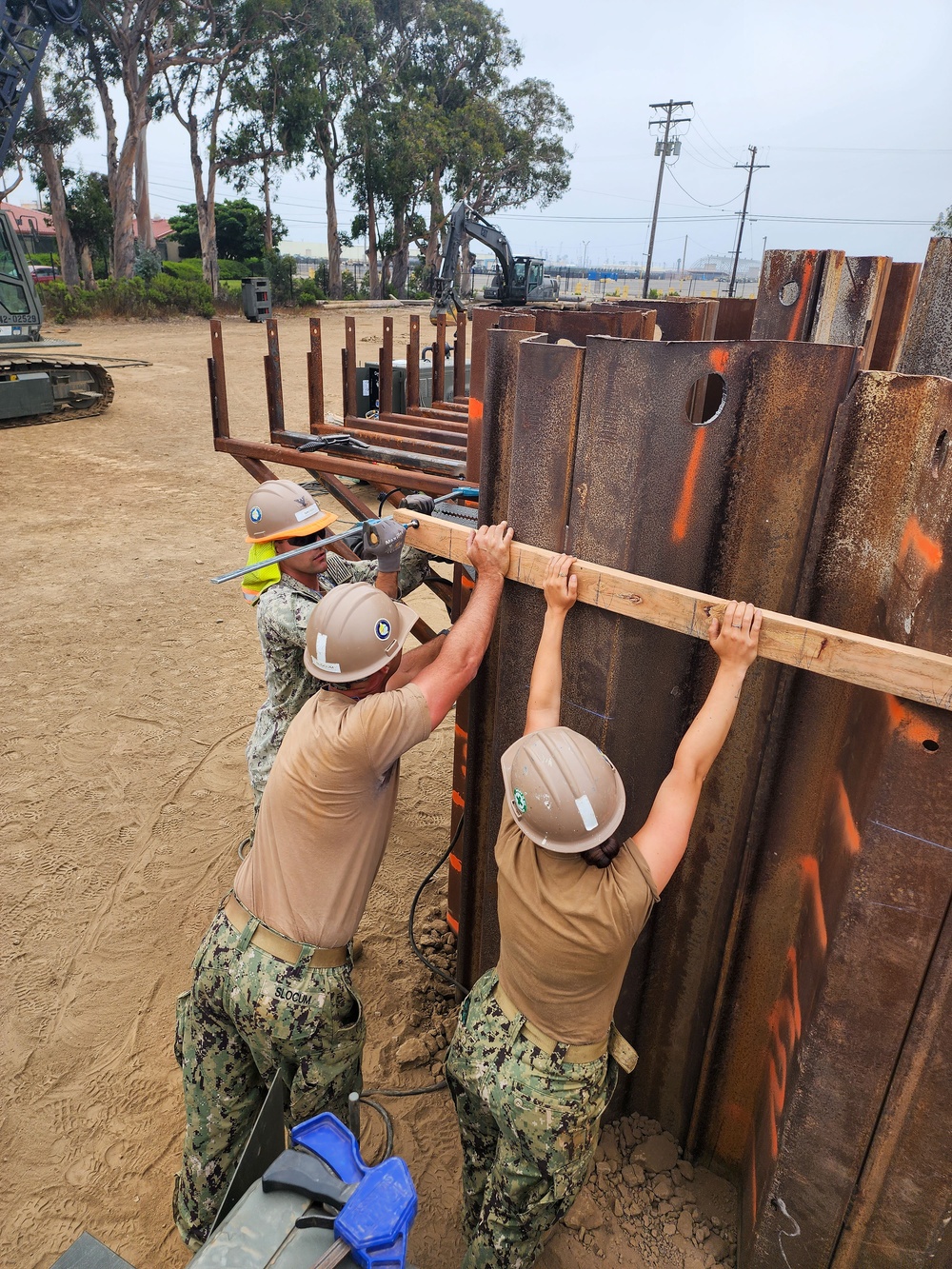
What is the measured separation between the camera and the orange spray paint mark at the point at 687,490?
2.31 metres

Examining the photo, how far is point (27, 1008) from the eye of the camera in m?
3.91

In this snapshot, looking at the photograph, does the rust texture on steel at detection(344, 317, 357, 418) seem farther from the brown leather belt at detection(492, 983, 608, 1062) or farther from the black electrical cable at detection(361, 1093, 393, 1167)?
the brown leather belt at detection(492, 983, 608, 1062)

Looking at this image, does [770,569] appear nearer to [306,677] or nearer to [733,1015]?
[733,1015]

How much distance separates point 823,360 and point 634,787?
1.39 meters

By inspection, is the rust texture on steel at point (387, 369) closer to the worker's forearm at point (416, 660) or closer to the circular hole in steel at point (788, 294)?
the circular hole in steel at point (788, 294)

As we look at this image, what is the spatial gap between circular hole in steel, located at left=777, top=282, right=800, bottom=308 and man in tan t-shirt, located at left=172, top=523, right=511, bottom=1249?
1.53 metres

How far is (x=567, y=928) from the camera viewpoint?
215 centimetres

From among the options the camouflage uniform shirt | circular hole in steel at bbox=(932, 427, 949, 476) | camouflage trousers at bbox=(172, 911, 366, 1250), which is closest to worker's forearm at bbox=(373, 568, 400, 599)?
the camouflage uniform shirt

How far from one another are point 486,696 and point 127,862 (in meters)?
2.95

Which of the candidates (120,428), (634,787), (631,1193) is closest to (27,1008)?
(631,1193)

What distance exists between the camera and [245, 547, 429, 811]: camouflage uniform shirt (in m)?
3.31

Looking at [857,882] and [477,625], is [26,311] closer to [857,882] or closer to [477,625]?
[477,625]

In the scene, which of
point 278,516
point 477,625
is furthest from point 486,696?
point 278,516

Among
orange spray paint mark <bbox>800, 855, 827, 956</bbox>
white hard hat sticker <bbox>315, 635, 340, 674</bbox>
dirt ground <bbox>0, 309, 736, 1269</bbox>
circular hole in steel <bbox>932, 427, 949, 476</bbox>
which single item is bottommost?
dirt ground <bbox>0, 309, 736, 1269</bbox>
